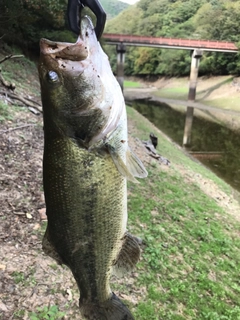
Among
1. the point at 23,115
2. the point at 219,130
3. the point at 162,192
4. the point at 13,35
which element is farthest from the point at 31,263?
the point at 219,130

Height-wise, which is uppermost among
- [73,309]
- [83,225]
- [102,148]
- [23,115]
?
[102,148]

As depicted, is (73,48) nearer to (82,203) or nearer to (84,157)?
(84,157)

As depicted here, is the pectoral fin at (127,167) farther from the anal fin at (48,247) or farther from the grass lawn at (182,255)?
the grass lawn at (182,255)

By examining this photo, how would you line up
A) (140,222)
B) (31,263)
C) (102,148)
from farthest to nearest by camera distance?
(140,222) → (31,263) → (102,148)

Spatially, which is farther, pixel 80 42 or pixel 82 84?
pixel 82 84

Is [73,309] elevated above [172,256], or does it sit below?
above

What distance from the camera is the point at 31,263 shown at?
3.77 m

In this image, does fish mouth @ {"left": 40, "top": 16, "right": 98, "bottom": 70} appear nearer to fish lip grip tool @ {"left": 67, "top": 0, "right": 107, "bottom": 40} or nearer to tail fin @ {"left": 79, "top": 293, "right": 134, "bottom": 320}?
fish lip grip tool @ {"left": 67, "top": 0, "right": 107, "bottom": 40}

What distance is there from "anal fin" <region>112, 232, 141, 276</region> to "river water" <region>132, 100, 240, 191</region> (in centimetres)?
1046

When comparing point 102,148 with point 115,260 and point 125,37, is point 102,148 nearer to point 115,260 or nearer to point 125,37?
point 115,260

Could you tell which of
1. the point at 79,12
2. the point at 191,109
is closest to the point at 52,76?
the point at 79,12

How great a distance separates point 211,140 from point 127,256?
17792mm

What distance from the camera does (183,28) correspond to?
135 feet

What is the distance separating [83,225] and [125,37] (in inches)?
1492
